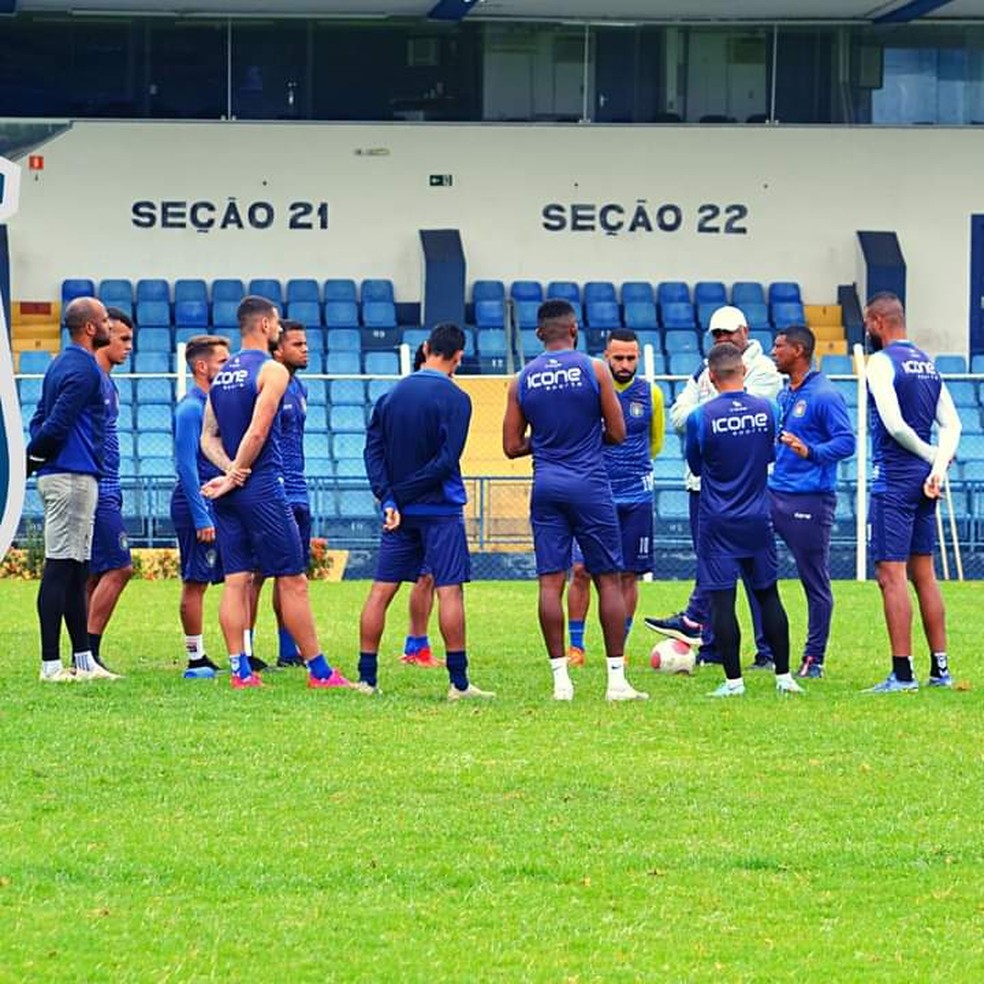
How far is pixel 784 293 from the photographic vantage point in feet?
103

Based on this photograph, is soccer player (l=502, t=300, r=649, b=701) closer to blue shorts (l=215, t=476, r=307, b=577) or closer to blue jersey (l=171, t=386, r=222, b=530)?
blue shorts (l=215, t=476, r=307, b=577)

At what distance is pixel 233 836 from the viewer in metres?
7.70

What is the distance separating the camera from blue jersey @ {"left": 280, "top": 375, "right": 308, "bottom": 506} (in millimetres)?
13328

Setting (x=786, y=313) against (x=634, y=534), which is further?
(x=786, y=313)

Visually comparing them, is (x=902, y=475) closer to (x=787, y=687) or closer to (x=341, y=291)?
(x=787, y=687)

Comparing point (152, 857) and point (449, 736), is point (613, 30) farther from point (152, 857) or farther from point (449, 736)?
point (152, 857)

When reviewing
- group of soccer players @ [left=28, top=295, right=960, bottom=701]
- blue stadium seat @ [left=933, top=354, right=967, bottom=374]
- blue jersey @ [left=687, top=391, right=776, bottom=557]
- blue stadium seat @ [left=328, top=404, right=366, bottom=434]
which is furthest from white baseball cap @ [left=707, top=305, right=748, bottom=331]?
blue stadium seat @ [left=933, top=354, right=967, bottom=374]

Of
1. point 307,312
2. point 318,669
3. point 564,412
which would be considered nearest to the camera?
point 564,412

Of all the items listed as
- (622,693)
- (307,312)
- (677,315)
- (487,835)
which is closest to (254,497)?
(622,693)

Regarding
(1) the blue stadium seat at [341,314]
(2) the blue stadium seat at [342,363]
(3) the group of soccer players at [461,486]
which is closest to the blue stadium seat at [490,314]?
(1) the blue stadium seat at [341,314]

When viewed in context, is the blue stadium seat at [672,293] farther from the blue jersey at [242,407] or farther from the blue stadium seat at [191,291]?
the blue jersey at [242,407]

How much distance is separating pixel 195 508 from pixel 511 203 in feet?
63.4

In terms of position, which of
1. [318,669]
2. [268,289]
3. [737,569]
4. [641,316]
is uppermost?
[268,289]

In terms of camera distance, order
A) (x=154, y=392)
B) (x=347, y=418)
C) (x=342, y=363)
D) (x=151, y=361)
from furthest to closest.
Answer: (x=342, y=363), (x=151, y=361), (x=347, y=418), (x=154, y=392)
